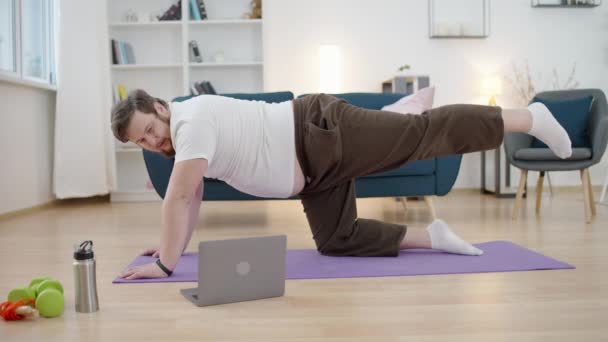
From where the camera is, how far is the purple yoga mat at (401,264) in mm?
2061

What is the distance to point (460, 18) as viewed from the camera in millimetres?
5391

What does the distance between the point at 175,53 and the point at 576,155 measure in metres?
3.47

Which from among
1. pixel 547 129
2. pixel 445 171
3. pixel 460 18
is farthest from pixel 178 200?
pixel 460 18

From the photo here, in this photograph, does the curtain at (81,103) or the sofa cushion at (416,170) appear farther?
the curtain at (81,103)

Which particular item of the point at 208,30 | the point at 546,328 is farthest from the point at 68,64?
the point at 546,328

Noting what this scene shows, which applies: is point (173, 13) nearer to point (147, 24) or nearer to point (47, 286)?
point (147, 24)

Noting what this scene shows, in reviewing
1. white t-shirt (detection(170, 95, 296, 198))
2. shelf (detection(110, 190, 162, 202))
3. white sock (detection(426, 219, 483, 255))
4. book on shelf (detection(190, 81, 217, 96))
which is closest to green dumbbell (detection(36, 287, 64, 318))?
white t-shirt (detection(170, 95, 296, 198))

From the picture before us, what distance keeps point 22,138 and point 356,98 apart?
2.41 meters

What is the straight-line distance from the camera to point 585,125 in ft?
12.7

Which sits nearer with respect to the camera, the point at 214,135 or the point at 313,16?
the point at 214,135

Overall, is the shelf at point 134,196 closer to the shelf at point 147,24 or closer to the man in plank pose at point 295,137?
the shelf at point 147,24

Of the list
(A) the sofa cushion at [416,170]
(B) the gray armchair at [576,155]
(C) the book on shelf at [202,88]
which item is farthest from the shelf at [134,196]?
(B) the gray armchair at [576,155]

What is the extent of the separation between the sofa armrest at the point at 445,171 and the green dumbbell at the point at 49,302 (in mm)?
2247

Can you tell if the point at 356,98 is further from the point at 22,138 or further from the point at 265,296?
the point at 22,138
